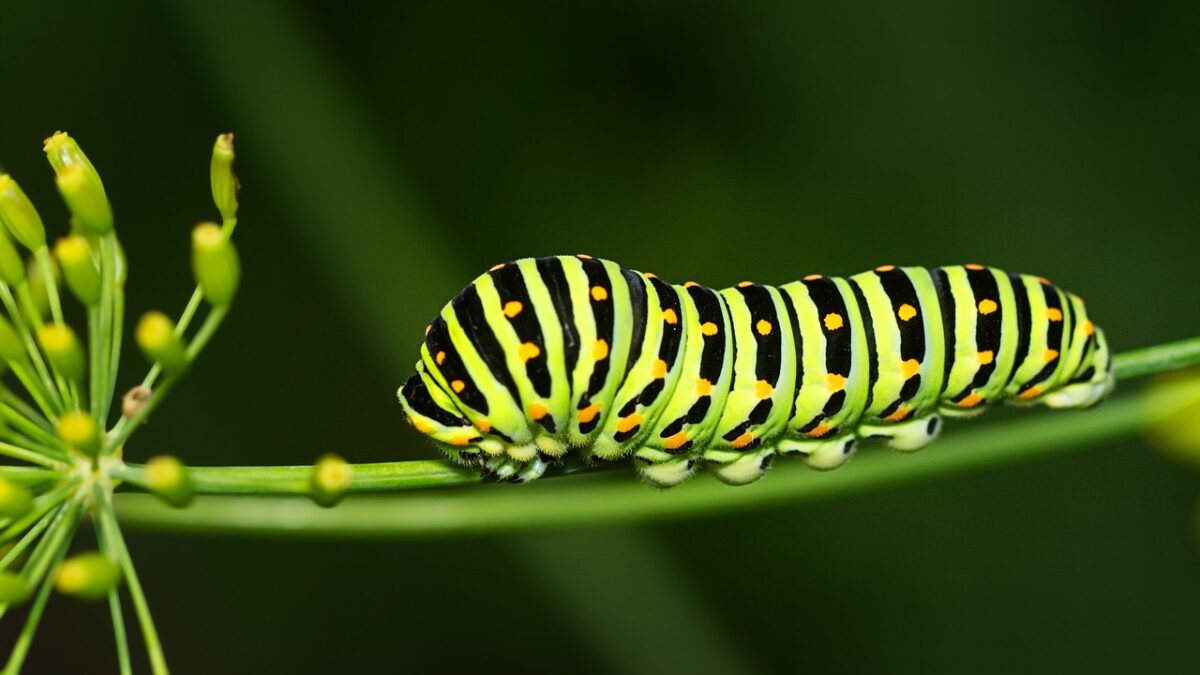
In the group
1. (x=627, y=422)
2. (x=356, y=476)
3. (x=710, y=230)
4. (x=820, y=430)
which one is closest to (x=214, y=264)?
(x=356, y=476)

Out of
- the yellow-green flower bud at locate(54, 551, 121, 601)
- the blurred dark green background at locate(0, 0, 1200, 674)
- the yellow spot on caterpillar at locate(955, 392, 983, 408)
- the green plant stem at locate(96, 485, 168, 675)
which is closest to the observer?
the yellow-green flower bud at locate(54, 551, 121, 601)

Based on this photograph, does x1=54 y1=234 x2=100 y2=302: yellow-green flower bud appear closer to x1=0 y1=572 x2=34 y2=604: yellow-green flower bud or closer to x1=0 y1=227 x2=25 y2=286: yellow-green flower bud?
x1=0 y1=227 x2=25 y2=286: yellow-green flower bud

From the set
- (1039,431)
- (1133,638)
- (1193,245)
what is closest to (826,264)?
(1193,245)

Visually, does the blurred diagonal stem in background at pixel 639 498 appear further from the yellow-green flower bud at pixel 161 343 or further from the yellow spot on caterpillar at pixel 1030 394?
the yellow-green flower bud at pixel 161 343

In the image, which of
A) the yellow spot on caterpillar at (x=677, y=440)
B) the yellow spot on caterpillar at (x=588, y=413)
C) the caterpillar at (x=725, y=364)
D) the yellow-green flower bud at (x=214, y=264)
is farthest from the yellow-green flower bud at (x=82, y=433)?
the yellow spot on caterpillar at (x=677, y=440)

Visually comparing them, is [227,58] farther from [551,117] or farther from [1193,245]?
[1193,245]

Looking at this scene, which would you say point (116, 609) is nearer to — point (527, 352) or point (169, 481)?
point (169, 481)

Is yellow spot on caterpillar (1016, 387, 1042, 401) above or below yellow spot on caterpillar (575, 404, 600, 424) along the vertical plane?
below

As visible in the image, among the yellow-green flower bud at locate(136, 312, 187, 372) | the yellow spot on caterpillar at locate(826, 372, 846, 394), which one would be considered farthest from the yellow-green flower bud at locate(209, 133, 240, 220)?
the yellow spot on caterpillar at locate(826, 372, 846, 394)
